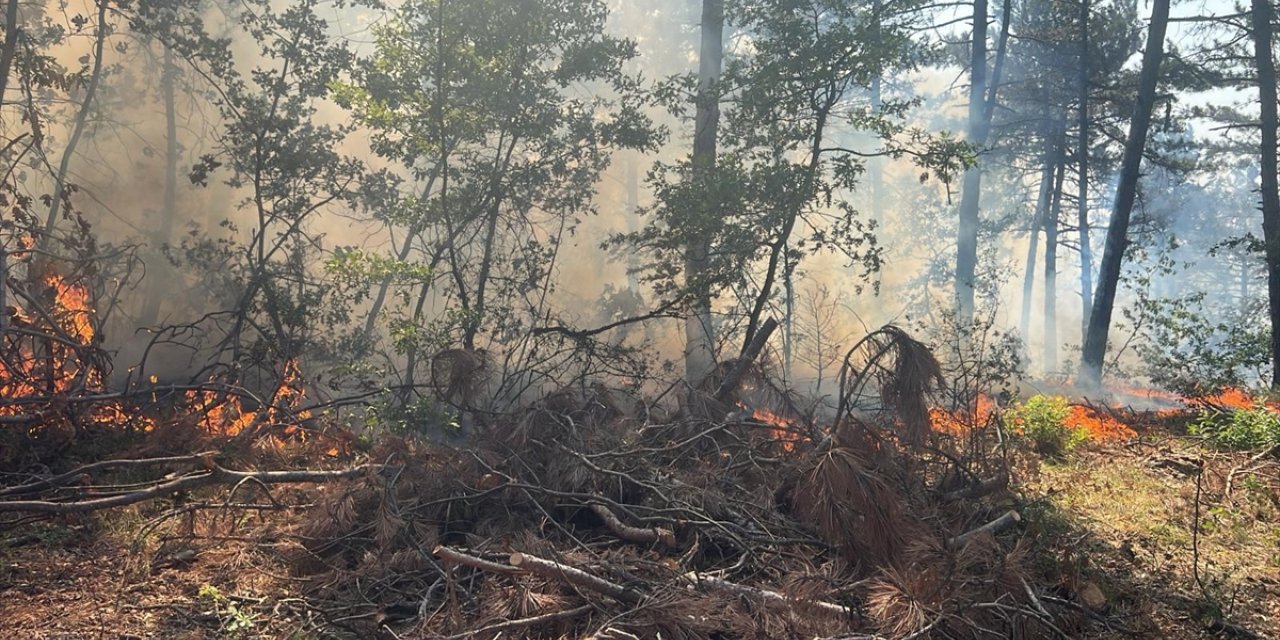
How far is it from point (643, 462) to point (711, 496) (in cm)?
70

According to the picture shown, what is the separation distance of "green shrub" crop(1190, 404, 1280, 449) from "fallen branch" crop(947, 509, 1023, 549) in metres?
3.59

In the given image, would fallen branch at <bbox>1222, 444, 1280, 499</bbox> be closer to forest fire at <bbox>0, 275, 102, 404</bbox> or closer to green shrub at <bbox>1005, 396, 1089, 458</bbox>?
green shrub at <bbox>1005, 396, 1089, 458</bbox>

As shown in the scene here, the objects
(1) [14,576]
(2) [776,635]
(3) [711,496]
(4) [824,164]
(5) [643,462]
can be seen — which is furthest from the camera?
(4) [824,164]

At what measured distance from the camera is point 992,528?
5.79 meters

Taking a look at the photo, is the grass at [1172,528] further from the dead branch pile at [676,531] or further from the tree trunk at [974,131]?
the tree trunk at [974,131]

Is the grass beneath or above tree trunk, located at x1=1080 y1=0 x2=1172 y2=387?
beneath

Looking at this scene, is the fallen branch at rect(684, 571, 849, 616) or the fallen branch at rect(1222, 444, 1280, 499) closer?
the fallen branch at rect(684, 571, 849, 616)

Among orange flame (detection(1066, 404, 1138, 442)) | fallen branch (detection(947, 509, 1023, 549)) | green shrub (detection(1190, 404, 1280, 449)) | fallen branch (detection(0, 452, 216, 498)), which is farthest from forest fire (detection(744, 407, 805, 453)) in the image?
green shrub (detection(1190, 404, 1280, 449))

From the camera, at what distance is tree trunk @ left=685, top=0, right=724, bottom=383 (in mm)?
11367

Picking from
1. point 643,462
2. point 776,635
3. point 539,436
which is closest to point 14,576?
point 539,436

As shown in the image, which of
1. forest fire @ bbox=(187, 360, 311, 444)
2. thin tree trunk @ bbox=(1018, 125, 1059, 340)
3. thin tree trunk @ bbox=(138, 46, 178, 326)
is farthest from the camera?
thin tree trunk @ bbox=(1018, 125, 1059, 340)

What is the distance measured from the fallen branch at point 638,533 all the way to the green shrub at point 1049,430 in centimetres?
551

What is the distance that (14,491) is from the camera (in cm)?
590

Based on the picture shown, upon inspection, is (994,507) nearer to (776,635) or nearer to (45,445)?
(776,635)
